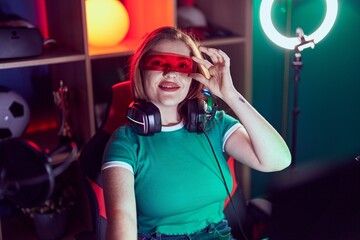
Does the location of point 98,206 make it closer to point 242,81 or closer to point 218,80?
point 218,80

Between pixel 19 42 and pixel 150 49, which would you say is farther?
pixel 19 42

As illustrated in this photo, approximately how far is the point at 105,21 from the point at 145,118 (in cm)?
86

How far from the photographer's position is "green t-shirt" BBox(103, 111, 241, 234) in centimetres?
138

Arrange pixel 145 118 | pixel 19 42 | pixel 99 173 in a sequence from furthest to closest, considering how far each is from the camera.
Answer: pixel 19 42 < pixel 99 173 < pixel 145 118

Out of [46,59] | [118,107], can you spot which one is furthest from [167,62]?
[46,59]

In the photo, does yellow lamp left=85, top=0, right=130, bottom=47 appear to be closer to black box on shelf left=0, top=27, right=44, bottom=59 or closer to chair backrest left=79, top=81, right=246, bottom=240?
black box on shelf left=0, top=27, right=44, bottom=59

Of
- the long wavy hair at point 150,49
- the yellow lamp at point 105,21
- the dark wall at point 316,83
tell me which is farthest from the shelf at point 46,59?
the dark wall at point 316,83

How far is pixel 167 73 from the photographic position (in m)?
1.40

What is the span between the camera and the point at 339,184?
3.73ft

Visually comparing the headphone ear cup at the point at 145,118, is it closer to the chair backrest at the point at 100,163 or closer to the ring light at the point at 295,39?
the chair backrest at the point at 100,163

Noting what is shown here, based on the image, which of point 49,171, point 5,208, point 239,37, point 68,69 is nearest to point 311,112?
point 239,37

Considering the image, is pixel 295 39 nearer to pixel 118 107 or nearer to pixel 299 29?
pixel 299 29

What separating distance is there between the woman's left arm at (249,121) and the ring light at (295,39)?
20.4 inches

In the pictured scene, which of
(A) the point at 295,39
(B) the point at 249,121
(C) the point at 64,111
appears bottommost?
(C) the point at 64,111
